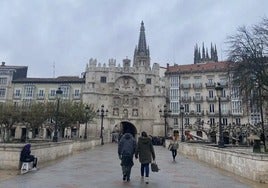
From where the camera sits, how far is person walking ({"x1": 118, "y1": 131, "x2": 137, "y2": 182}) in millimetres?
10227

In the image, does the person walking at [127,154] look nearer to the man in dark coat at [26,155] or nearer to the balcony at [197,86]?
the man in dark coat at [26,155]

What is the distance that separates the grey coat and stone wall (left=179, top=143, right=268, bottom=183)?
160 inches

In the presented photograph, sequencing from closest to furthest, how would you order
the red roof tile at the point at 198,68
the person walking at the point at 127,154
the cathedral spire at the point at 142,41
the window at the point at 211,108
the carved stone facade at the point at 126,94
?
the person walking at the point at 127,154 → the window at the point at 211,108 → the carved stone facade at the point at 126,94 → the red roof tile at the point at 198,68 → the cathedral spire at the point at 142,41

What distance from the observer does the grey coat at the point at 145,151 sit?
10.6 meters

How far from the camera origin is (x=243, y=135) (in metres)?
50.0

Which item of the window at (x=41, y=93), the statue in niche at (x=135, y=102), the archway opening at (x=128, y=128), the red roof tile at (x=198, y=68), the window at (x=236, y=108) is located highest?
the red roof tile at (x=198, y=68)

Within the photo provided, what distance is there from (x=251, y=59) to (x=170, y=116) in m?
51.7

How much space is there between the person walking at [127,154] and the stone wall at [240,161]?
4831 millimetres

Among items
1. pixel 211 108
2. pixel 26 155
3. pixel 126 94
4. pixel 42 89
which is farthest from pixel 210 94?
pixel 26 155

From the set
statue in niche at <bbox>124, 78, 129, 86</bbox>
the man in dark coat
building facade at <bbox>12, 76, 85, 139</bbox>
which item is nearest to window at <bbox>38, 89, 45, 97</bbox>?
building facade at <bbox>12, 76, 85, 139</bbox>

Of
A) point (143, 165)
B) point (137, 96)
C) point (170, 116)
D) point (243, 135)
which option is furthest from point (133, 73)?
point (143, 165)

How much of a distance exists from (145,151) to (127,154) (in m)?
0.81

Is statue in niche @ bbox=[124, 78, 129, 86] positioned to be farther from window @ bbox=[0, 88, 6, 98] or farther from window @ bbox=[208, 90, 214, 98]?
window @ bbox=[0, 88, 6, 98]

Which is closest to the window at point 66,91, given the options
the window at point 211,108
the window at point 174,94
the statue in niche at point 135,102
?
the statue in niche at point 135,102
